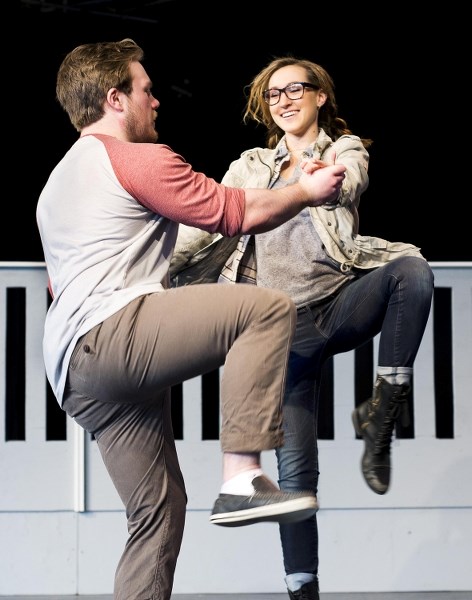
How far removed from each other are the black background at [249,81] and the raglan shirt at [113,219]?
410 centimetres

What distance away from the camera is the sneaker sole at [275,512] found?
6.24 ft

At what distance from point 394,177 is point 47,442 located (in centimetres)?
354

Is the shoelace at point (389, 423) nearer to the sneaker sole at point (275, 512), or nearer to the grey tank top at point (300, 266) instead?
the grey tank top at point (300, 266)

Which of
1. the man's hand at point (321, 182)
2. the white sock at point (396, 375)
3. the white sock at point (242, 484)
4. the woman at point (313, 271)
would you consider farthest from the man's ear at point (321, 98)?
the white sock at point (242, 484)

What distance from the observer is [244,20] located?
6012 millimetres

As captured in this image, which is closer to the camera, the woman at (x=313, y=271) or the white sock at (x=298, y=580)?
the woman at (x=313, y=271)

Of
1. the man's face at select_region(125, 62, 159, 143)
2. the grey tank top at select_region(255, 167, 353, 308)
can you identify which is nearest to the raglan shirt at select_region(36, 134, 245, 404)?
the man's face at select_region(125, 62, 159, 143)

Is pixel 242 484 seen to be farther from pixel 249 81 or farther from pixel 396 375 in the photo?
pixel 249 81

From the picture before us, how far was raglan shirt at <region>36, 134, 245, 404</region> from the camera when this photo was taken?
2006 millimetres

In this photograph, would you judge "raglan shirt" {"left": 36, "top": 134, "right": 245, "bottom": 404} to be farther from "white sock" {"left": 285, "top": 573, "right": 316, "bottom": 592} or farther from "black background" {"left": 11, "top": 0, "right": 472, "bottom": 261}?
"black background" {"left": 11, "top": 0, "right": 472, "bottom": 261}

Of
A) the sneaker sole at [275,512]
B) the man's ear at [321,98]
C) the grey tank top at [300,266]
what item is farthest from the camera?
the man's ear at [321,98]

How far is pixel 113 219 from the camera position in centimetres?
204

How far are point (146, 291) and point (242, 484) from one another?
1.46ft

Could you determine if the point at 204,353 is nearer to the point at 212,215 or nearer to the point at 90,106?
the point at 212,215
